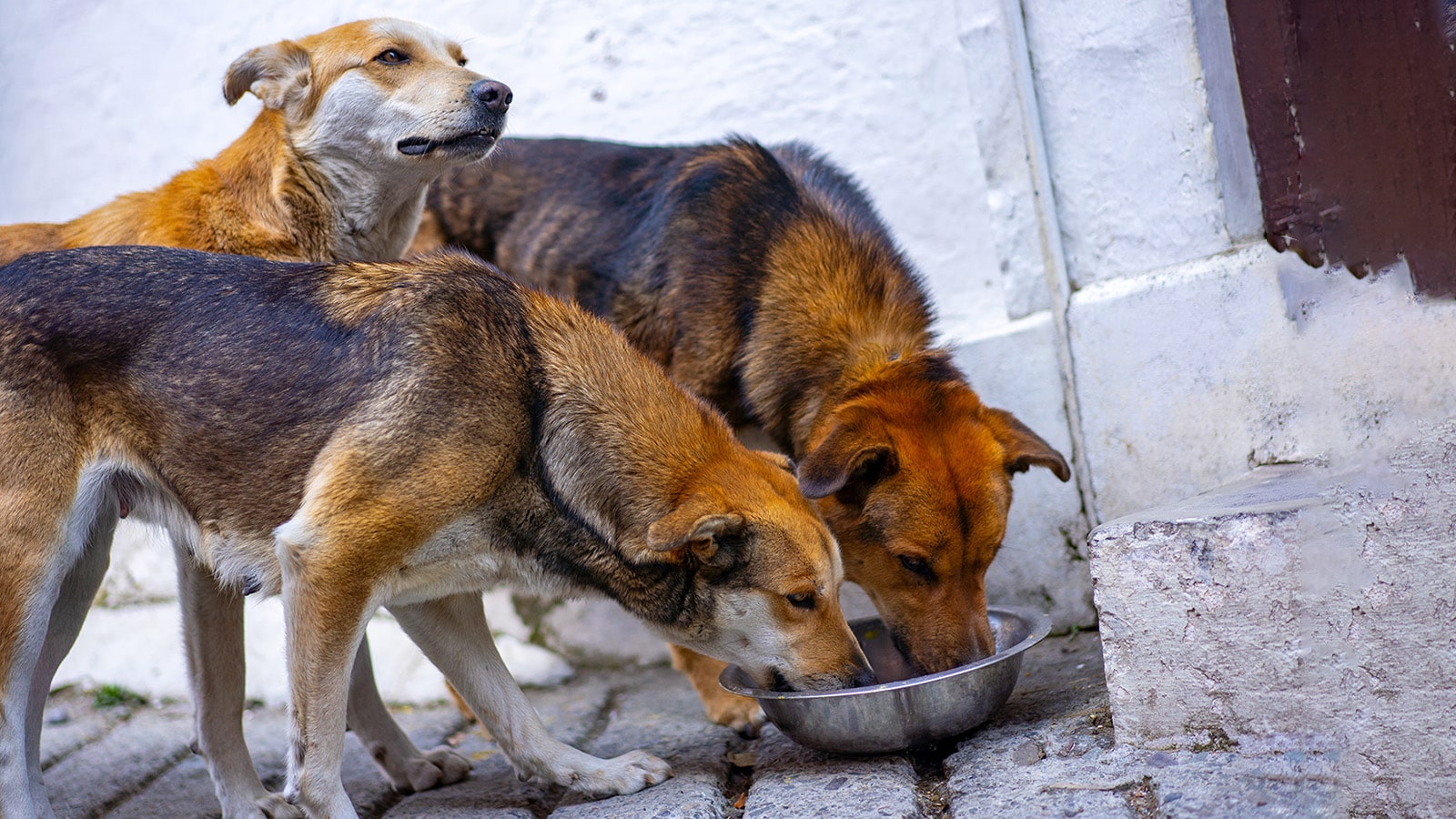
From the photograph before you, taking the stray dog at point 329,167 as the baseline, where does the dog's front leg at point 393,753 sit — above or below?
below

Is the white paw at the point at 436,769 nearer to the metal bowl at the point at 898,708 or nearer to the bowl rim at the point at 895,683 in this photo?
the bowl rim at the point at 895,683

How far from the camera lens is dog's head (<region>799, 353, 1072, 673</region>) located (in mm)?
3701

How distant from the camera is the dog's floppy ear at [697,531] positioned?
3213 millimetres

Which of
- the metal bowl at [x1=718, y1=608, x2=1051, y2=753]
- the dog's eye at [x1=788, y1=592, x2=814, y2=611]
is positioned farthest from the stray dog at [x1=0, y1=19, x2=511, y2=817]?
the dog's eye at [x1=788, y1=592, x2=814, y2=611]

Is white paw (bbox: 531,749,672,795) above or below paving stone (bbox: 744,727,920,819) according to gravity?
above

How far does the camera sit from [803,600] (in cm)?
348

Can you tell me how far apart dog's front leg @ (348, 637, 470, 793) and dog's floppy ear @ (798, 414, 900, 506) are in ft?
5.66

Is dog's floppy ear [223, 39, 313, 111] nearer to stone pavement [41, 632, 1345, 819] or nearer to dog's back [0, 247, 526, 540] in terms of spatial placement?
dog's back [0, 247, 526, 540]

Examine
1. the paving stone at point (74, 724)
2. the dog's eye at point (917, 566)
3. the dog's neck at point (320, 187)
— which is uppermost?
the dog's neck at point (320, 187)

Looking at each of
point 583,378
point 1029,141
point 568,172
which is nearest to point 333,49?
point 568,172

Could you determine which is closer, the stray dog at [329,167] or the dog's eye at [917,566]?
the dog's eye at [917,566]

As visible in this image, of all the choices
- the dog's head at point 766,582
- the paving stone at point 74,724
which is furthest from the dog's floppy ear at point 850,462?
the paving stone at point 74,724

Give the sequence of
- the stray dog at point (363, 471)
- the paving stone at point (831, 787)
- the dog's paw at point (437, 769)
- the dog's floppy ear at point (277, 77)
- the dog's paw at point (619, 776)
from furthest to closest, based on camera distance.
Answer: the dog's floppy ear at point (277, 77) → the dog's paw at point (437, 769) → the dog's paw at point (619, 776) → the stray dog at point (363, 471) → the paving stone at point (831, 787)

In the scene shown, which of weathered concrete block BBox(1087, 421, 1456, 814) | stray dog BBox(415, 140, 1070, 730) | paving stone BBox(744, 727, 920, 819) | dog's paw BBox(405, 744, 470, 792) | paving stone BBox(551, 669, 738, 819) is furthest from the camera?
dog's paw BBox(405, 744, 470, 792)
